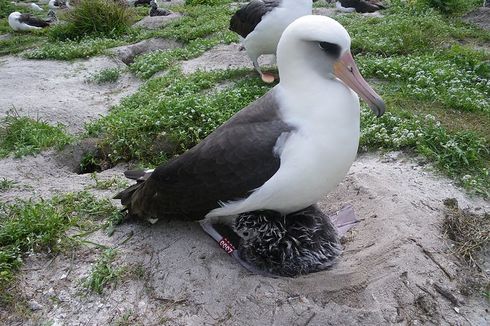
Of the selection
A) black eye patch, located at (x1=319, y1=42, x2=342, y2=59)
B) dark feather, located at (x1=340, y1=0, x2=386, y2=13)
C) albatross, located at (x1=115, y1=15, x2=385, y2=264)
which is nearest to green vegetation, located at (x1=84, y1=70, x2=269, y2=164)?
albatross, located at (x1=115, y1=15, x2=385, y2=264)

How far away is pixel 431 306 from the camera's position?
290cm

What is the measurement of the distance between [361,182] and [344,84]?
3.99 feet

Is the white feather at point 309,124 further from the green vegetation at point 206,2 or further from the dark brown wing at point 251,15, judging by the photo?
the green vegetation at point 206,2

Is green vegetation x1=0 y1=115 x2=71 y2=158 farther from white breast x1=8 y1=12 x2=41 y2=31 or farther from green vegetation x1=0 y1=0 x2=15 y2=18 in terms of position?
green vegetation x1=0 y1=0 x2=15 y2=18

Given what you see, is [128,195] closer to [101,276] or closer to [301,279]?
[101,276]

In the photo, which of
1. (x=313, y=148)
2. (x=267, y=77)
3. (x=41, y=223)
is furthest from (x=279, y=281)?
(x=267, y=77)

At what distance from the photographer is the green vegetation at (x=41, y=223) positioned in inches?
134

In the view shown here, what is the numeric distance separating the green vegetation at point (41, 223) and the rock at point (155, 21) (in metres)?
7.32

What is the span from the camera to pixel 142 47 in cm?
901

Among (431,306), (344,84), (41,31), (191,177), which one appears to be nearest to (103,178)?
(191,177)

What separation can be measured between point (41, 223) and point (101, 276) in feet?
2.28

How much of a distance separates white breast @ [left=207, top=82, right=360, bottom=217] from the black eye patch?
156 millimetres

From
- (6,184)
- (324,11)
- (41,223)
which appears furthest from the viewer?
(324,11)

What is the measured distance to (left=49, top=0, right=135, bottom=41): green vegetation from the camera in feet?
33.5
